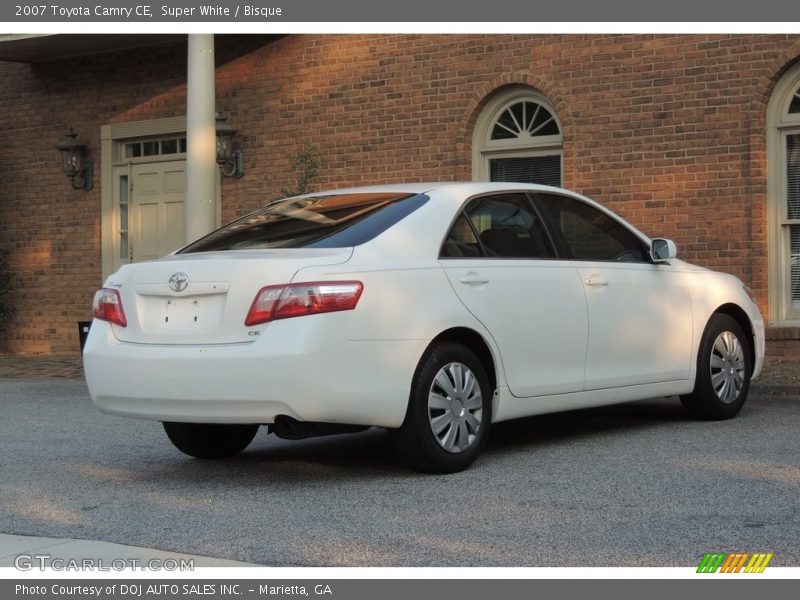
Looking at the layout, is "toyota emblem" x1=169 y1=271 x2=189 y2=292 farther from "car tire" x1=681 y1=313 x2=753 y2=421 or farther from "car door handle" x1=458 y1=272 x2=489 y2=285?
"car tire" x1=681 y1=313 x2=753 y2=421

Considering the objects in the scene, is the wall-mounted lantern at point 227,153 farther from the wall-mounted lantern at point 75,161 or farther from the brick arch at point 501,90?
the brick arch at point 501,90

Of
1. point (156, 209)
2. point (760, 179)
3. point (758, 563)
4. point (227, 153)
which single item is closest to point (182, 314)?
point (758, 563)

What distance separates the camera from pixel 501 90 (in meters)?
13.9

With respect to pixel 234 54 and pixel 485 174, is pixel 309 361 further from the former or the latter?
pixel 234 54

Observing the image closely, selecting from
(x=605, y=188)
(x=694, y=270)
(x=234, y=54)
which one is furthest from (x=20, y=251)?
(x=694, y=270)

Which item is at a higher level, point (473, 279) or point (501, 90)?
point (501, 90)

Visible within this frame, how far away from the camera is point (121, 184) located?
56.2 ft

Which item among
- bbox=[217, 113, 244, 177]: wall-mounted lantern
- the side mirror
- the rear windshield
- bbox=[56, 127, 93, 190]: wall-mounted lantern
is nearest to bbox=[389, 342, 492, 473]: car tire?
the rear windshield

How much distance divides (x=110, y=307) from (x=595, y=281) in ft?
9.14

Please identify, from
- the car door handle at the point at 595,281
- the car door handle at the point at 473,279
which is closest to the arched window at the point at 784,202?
the car door handle at the point at 595,281

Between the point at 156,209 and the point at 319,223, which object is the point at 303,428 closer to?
the point at 319,223

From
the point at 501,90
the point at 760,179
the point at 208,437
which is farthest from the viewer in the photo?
the point at 501,90

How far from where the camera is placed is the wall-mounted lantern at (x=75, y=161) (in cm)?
1688

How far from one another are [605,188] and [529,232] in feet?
19.8
